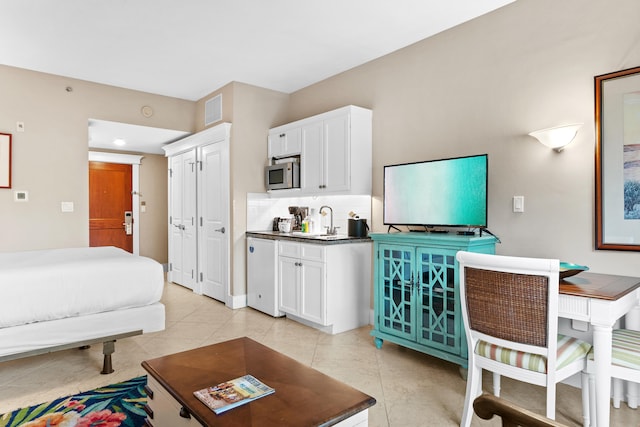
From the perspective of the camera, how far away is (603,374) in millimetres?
1869

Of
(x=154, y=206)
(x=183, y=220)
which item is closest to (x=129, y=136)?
(x=183, y=220)

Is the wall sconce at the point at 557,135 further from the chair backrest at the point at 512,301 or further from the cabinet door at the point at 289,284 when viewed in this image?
the cabinet door at the point at 289,284

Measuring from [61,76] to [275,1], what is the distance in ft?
10.1

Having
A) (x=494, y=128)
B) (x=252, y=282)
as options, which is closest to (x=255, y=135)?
(x=252, y=282)

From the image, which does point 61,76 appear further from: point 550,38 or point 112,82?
point 550,38

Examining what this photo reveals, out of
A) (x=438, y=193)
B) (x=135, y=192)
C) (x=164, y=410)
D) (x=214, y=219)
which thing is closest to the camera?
(x=164, y=410)

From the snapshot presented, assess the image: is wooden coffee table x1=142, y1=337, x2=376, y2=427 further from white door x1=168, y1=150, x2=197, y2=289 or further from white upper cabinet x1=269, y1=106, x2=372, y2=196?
white door x1=168, y1=150, x2=197, y2=289

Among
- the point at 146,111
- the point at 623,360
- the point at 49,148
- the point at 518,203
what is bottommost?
the point at 623,360

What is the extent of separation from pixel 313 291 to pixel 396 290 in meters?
0.92

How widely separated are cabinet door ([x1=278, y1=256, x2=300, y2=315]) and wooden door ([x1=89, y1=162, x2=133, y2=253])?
12.9 feet

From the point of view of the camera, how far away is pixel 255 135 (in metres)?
4.82

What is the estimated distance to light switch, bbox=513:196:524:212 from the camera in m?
2.80

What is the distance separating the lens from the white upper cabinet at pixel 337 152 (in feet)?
12.6

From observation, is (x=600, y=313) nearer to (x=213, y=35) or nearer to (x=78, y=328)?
(x=78, y=328)
